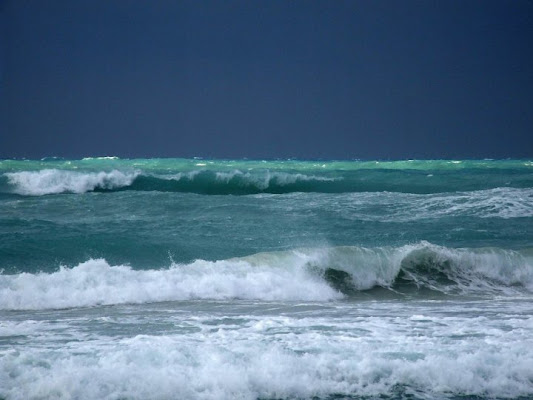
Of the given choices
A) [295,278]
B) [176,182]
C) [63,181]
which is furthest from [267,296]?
[176,182]

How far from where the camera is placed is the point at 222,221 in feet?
46.3

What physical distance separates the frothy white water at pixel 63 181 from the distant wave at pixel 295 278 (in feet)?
38.2

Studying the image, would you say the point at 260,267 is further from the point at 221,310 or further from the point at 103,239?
the point at 103,239

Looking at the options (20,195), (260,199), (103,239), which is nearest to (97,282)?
(103,239)

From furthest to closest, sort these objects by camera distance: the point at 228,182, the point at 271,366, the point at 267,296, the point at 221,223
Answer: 1. the point at 228,182
2. the point at 221,223
3. the point at 267,296
4. the point at 271,366

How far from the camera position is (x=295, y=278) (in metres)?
9.94

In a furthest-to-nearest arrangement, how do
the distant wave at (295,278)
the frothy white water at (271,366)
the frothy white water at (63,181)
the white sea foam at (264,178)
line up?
1. the white sea foam at (264,178)
2. the frothy white water at (63,181)
3. the distant wave at (295,278)
4. the frothy white water at (271,366)

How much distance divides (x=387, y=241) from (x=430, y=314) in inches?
178

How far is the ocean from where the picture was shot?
508 centimetres

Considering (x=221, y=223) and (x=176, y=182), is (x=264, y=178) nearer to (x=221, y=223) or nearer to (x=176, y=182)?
(x=176, y=182)

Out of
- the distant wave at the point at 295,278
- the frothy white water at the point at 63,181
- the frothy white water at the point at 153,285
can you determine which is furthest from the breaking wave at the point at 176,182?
the frothy white water at the point at 153,285

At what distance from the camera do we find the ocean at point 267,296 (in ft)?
16.7

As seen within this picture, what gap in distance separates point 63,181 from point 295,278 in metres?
14.7

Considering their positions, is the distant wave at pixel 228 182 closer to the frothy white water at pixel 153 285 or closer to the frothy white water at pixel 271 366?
the frothy white water at pixel 153 285
